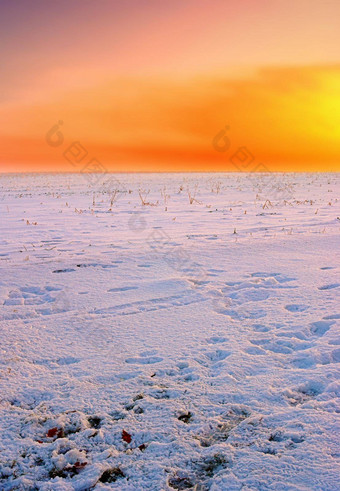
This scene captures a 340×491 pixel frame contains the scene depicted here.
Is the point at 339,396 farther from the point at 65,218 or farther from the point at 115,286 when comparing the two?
the point at 65,218

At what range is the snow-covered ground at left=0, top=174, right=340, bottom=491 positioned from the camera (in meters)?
1.80

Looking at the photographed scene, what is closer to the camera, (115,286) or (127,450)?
(127,450)

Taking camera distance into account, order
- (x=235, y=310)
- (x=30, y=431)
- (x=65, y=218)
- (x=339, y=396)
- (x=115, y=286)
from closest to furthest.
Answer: (x=30, y=431) → (x=339, y=396) → (x=235, y=310) → (x=115, y=286) → (x=65, y=218)

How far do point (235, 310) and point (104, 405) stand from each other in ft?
5.57

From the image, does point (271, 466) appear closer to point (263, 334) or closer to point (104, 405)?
point (104, 405)

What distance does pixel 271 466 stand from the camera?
177 centimetres

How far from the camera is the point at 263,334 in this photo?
3049mm

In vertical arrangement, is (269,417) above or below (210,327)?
below

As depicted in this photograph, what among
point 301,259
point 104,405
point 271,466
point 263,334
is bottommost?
point 271,466

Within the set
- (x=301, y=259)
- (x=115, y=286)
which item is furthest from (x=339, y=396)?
(x=301, y=259)

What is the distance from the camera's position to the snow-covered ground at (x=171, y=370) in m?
1.80

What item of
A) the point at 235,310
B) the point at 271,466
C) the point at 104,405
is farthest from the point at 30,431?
the point at 235,310

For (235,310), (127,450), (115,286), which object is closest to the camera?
(127,450)

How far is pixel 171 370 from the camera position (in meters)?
2.58
